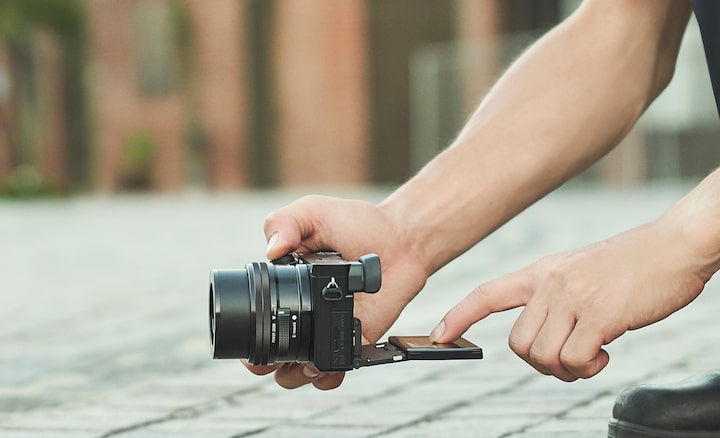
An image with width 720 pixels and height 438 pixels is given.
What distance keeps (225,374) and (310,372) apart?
1.42 meters

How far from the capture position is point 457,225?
8.32 ft

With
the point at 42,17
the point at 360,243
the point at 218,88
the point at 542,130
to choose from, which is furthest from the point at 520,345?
the point at 42,17

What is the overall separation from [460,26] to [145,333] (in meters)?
17.4

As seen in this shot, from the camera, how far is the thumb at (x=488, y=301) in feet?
6.64

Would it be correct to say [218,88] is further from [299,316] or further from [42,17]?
[299,316]

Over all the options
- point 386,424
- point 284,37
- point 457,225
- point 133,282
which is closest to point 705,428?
point 457,225

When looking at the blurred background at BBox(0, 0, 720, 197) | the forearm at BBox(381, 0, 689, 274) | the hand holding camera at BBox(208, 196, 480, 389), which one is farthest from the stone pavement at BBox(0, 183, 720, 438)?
the blurred background at BBox(0, 0, 720, 197)

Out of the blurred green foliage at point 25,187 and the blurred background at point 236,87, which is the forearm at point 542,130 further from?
the blurred green foliage at point 25,187

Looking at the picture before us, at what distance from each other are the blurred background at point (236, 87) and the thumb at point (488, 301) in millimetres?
14739

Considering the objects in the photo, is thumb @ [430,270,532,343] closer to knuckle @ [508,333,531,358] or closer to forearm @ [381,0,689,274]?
knuckle @ [508,333,531,358]

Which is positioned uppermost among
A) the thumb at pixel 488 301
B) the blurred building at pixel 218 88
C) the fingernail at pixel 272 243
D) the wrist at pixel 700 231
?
A: the wrist at pixel 700 231

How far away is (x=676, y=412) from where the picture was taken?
2.16 m

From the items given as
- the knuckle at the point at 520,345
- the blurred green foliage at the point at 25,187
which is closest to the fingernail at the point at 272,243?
the knuckle at the point at 520,345

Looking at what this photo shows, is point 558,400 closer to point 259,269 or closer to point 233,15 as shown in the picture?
point 259,269
